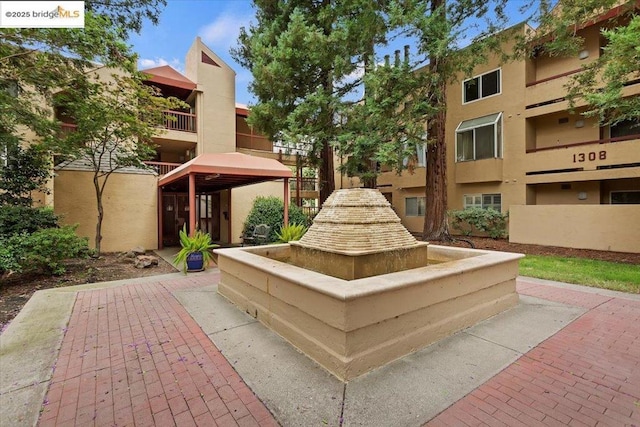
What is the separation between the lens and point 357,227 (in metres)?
4.76

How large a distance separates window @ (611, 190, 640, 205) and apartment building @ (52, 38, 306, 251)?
1439cm

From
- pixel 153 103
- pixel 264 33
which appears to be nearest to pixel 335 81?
pixel 264 33

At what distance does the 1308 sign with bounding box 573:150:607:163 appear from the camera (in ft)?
40.7

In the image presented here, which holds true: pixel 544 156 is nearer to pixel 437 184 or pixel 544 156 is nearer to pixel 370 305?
pixel 437 184

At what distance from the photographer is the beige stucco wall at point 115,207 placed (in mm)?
10516

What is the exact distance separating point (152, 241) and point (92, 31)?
8131 millimetres

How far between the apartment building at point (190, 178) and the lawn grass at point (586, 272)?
795cm

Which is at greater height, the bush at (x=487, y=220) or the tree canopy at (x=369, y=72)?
the tree canopy at (x=369, y=72)

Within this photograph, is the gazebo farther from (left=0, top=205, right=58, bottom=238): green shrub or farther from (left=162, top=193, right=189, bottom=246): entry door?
(left=0, top=205, right=58, bottom=238): green shrub

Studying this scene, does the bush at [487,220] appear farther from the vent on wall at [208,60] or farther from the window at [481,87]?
the vent on wall at [208,60]

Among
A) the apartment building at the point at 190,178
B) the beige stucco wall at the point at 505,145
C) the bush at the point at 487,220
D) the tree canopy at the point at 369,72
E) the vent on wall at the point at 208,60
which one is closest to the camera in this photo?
the apartment building at the point at 190,178

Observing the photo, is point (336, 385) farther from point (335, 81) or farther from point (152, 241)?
point (335, 81)

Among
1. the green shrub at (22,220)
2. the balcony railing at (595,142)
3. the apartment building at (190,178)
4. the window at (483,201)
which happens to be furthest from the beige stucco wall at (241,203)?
the balcony railing at (595,142)

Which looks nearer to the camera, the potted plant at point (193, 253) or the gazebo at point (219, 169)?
the potted plant at point (193, 253)
